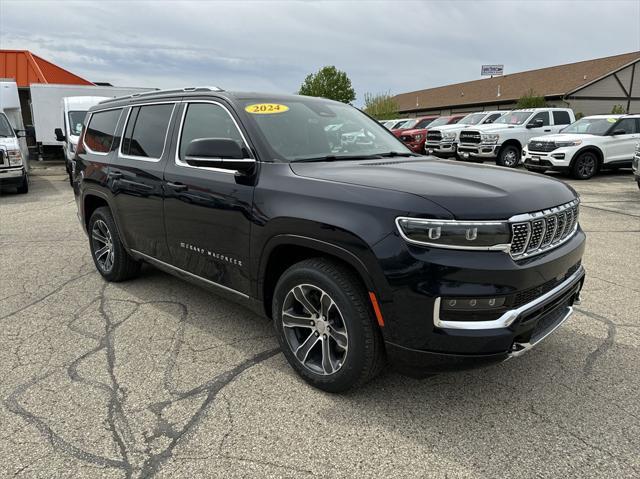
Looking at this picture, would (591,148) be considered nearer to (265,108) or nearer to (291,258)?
(265,108)

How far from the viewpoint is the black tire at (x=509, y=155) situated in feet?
54.6

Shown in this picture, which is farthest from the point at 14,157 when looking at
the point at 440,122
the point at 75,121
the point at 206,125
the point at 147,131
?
the point at 440,122

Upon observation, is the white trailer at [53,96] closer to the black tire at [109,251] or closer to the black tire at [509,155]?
the black tire at [509,155]

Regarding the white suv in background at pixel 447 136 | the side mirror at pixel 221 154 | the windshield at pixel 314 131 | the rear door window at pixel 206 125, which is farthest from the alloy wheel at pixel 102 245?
the white suv in background at pixel 447 136

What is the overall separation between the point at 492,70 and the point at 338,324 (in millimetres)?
54789

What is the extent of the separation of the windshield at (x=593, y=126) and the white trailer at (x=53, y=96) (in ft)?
49.0

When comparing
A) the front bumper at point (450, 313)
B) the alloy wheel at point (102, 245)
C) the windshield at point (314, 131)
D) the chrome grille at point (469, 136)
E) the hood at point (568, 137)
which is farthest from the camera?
the chrome grille at point (469, 136)

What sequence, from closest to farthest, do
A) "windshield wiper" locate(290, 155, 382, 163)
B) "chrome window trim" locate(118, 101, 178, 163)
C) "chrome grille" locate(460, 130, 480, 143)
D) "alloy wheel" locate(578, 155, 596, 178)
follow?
1. "windshield wiper" locate(290, 155, 382, 163)
2. "chrome window trim" locate(118, 101, 178, 163)
3. "alloy wheel" locate(578, 155, 596, 178)
4. "chrome grille" locate(460, 130, 480, 143)

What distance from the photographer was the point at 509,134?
16516mm

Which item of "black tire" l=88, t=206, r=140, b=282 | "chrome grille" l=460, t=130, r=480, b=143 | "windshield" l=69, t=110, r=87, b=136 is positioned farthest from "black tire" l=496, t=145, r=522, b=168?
"black tire" l=88, t=206, r=140, b=282

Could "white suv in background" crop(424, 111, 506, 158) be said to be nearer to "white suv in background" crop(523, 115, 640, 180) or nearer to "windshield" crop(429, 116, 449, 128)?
"windshield" crop(429, 116, 449, 128)

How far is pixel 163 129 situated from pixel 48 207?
7427 millimetres

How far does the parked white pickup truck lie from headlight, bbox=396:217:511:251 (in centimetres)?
1508

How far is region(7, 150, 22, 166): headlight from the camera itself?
11484 millimetres
